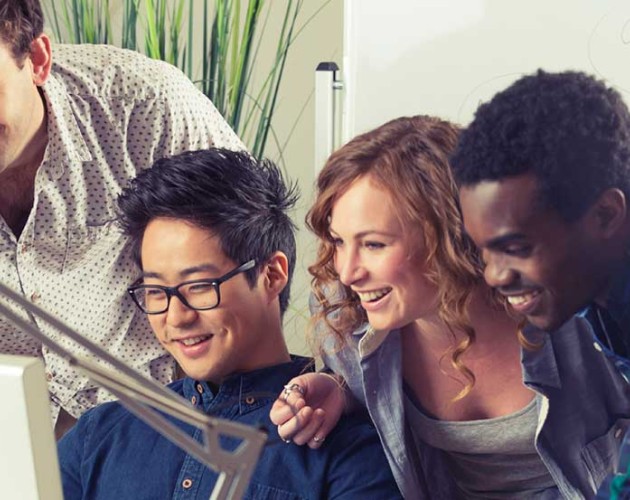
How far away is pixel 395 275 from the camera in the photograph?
1175mm

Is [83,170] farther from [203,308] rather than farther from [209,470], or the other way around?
[209,470]

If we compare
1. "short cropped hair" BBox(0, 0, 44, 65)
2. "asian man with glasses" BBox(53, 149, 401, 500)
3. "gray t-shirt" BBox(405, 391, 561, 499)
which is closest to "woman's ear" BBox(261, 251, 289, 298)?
"asian man with glasses" BBox(53, 149, 401, 500)

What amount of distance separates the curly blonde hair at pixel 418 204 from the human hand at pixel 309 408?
7 centimetres

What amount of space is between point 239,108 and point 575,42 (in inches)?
21.5

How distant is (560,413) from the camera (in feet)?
3.69

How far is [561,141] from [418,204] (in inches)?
6.8

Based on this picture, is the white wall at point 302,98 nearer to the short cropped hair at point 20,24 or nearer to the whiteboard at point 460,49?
the whiteboard at point 460,49

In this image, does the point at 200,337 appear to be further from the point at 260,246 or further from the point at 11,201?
the point at 11,201

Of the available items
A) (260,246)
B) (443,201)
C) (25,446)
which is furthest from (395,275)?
(25,446)

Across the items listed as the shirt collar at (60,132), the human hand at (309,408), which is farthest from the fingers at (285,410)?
the shirt collar at (60,132)

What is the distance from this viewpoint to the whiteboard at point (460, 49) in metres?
1.08

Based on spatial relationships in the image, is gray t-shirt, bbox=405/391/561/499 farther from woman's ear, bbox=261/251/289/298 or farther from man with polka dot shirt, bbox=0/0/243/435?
man with polka dot shirt, bbox=0/0/243/435

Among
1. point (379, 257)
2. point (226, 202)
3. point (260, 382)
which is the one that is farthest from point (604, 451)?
point (226, 202)

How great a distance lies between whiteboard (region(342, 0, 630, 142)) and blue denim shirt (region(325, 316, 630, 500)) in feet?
0.82
